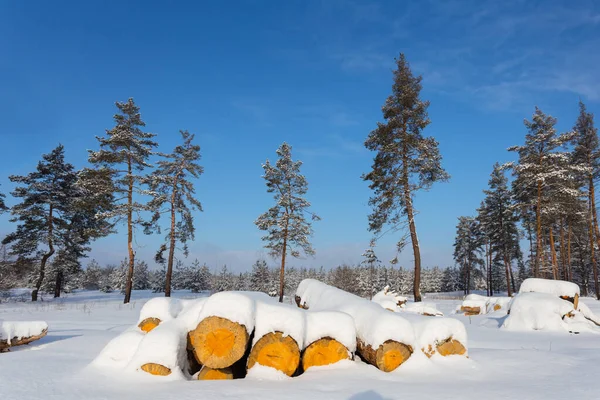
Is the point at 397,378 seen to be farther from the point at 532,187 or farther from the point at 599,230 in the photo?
the point at 599,230

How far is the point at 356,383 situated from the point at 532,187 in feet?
69.8

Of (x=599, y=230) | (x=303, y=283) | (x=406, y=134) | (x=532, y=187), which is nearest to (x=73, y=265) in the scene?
(x=303, y=283)

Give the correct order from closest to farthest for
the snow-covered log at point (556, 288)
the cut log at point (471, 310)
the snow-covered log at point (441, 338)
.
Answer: the snow-covered log at point (441, 338)
the snow-covered log at point (556, 288)
the cut log at point (471, 310)

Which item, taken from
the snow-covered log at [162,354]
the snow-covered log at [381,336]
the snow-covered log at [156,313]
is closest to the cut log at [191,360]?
the snow-covered log at [162,354]

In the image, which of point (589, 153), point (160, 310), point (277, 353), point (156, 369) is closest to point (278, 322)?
point (277, 353)

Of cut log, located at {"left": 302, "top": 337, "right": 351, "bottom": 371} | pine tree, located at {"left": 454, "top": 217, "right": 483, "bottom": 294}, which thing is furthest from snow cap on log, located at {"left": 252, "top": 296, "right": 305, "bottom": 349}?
pine tree, located at {"left": 454, "top": 217, "right": 483, "bottom": 294}

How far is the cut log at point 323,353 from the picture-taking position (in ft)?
17.9

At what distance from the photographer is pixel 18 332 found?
6.76 m

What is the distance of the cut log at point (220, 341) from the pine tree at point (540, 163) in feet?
65.7

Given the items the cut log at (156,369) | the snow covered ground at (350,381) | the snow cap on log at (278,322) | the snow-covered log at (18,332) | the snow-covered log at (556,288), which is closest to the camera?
the snow covered ground at (350,381)

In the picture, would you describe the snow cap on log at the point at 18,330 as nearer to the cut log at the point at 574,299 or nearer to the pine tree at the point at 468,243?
the cut log at the point at 574,299

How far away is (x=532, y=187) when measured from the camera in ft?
67.1

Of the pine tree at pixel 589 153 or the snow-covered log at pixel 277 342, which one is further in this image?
the pine tree at pixel 589 153

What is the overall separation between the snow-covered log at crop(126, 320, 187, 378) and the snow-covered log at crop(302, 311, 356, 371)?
6.57 feet
